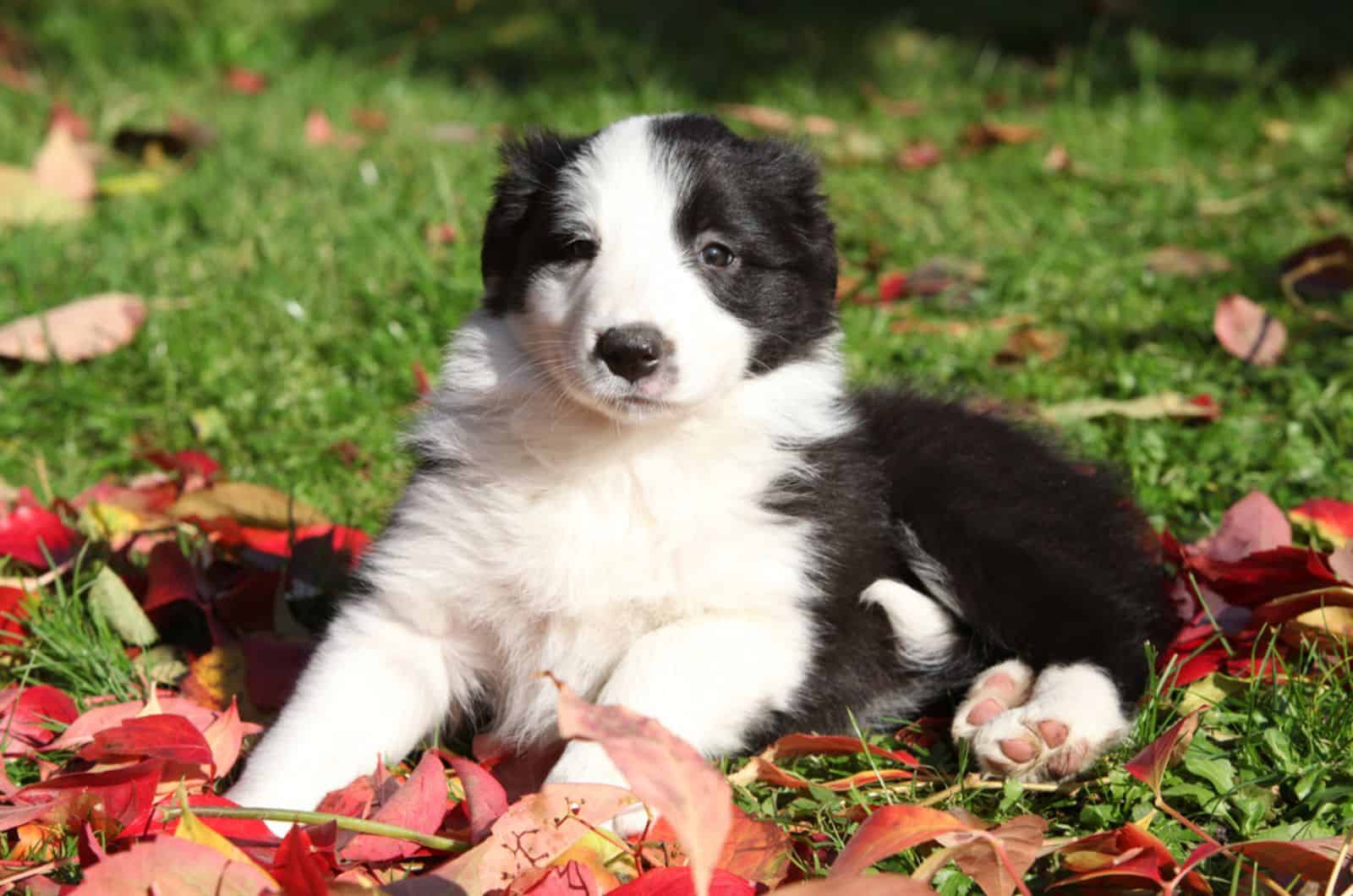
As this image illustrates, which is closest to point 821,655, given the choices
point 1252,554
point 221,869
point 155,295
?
point 1252,554

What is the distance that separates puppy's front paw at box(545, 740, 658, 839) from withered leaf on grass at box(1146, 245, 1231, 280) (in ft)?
9.79

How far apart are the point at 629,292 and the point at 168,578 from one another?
1.17m

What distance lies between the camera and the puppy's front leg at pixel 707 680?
2.21 meters

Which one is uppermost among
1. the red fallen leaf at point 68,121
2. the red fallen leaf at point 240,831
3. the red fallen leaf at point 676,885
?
the red fallen leaf at point 676,885

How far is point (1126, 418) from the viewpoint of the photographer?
3.59 m

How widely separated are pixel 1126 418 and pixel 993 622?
1.12 metres

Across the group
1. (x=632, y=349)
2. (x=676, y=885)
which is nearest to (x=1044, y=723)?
(x=676, y=885)

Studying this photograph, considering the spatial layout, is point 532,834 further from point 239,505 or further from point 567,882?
point 239,505

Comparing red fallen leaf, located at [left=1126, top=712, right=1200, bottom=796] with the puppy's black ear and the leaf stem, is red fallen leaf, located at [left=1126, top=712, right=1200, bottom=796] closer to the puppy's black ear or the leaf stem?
the leaf stem

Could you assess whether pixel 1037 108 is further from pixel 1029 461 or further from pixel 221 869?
pixel 221 869

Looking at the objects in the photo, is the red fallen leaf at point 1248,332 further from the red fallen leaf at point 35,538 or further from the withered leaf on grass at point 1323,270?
→ the red fallen leaf at point 35,538

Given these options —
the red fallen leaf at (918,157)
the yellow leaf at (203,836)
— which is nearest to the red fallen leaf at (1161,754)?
the yellow leaf at (203,836)

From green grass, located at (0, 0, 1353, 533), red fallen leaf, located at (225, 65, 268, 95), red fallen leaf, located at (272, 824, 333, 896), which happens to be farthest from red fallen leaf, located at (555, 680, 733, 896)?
red fallen leaf, located at (225, 65, 268, 95)

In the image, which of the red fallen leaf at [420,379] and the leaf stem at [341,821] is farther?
the red fallen leaf at [420,379]
